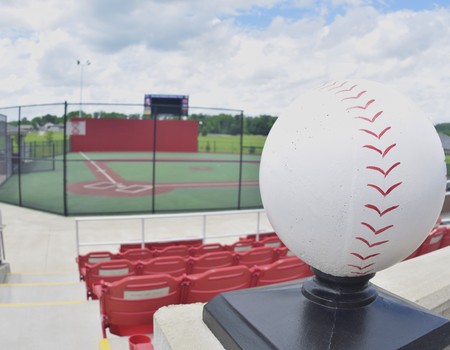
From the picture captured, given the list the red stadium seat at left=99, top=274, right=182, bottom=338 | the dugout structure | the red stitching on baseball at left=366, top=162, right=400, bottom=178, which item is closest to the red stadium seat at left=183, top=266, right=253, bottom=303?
the red stadium seat at left=99, top=274, right=182, bottom=338

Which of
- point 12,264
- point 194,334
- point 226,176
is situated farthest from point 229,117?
point 194,334

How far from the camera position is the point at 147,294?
11.4 feet

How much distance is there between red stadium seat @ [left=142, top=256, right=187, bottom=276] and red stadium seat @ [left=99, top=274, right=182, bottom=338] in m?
1.10

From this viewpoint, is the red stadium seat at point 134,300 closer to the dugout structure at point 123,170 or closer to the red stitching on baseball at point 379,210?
the red stitching on baseball at point 379,210

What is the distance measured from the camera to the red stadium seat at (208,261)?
4988 millimetres

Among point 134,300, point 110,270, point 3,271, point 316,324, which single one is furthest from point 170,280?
point 3,271

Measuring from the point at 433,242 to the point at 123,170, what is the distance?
23.6 meters

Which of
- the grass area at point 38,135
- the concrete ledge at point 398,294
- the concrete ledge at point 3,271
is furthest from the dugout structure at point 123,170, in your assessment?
the concrete ledge at point 398,294

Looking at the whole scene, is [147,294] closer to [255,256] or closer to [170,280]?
[170,280]

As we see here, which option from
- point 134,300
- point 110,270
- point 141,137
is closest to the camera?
point 134,300

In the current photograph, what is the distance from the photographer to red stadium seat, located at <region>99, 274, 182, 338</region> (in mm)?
3428

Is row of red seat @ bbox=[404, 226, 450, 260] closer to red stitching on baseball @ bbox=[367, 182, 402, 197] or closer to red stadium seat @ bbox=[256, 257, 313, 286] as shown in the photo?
red stadium seat @ bbox=[256, 257, 313, 286]

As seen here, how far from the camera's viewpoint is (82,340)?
359cm

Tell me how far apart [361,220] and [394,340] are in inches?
18.1
